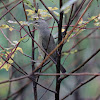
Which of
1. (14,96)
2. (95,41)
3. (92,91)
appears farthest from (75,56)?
(14,96)

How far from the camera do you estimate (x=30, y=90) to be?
1125mm

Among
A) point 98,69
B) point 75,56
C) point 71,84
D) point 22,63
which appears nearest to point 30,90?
point 22,63

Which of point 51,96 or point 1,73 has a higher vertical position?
point 1,73

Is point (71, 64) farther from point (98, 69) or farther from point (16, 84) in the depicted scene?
point (16, 84)

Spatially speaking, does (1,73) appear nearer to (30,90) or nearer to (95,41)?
(30,90)

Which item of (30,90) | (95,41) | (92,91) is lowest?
(92,91)

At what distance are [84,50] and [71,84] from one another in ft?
0.99

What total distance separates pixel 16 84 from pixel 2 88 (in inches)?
4.4

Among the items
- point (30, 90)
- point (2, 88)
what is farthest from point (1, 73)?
point (30, 90)

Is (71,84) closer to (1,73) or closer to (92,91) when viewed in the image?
(92,91)

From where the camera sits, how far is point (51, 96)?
3.73 ft

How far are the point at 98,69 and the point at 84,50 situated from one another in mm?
195

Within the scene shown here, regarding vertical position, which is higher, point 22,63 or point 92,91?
point 22,63

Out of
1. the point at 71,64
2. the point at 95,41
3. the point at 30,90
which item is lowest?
the point at 30,90
